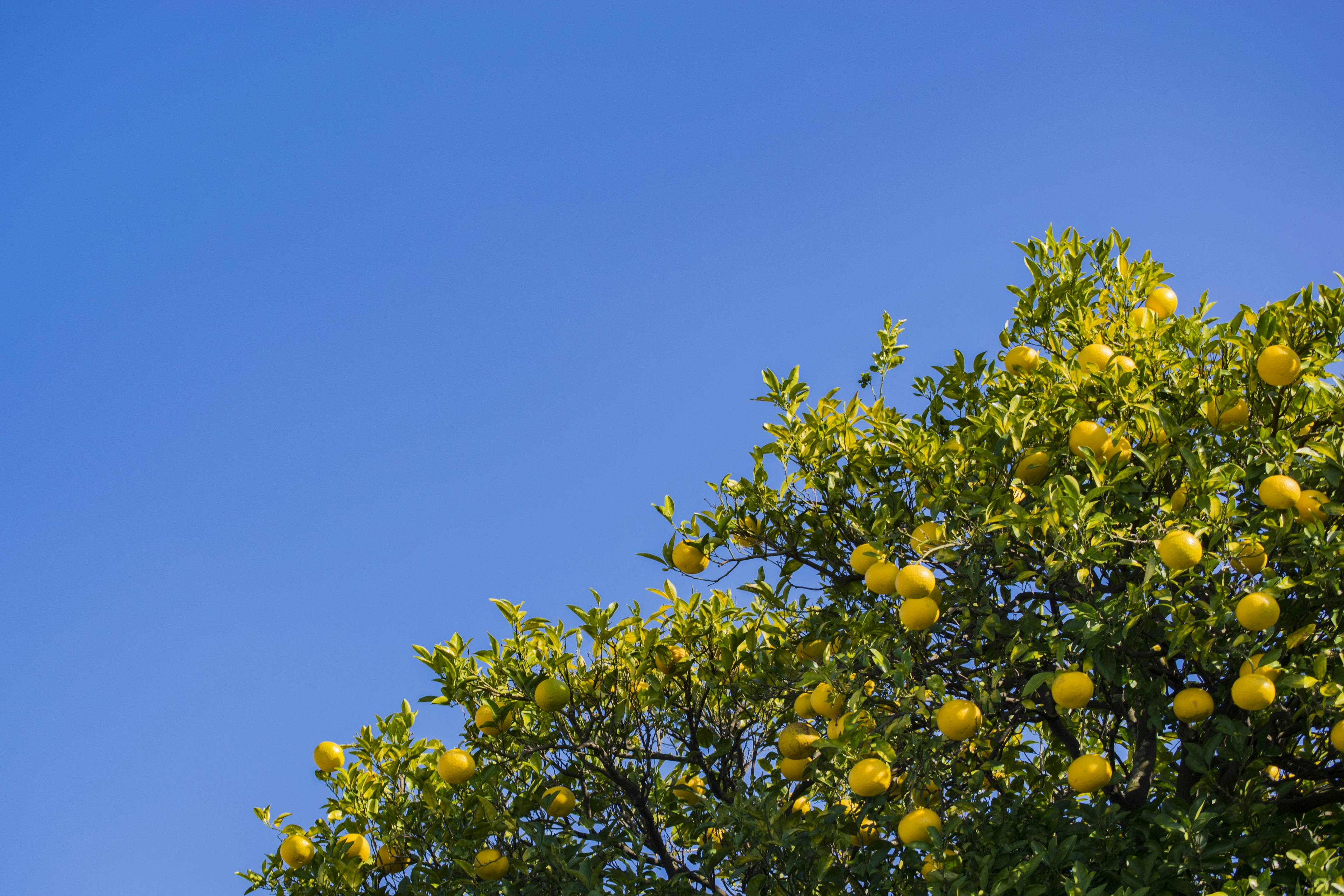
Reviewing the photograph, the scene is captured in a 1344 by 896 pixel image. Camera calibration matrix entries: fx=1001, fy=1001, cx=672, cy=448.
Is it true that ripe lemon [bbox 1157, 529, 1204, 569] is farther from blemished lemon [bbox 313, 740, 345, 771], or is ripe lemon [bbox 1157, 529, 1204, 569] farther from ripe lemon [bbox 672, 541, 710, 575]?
blemished lemon [bbox 313, 740, 345, 771]

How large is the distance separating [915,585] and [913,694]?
0.39m

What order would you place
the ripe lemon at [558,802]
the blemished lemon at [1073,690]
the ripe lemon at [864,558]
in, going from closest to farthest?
the blemished lemon at [1073,690]
the ripe lemon at [864,558]
the ripe lemon at [558,802]

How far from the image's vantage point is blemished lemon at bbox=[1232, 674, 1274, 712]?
3.23m

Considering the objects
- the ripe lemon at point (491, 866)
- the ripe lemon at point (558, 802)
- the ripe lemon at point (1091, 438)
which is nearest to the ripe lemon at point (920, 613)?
the ripe lemon at point (1091, 438)

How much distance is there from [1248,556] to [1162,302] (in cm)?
161

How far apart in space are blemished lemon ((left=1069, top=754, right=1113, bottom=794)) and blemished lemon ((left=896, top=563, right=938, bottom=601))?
82 cm

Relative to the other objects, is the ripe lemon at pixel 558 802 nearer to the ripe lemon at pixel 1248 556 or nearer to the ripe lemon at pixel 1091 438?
the ripe lemon at pixel 1091 438

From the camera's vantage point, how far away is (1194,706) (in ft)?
11.6

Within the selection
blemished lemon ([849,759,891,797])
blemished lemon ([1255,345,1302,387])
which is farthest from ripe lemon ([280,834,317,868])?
blemished lemon ([1255,345,1302,387])

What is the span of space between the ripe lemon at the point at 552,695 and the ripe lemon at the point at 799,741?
3.18ft

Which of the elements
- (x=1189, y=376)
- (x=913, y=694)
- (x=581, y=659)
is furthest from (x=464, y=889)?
(x=1189, y=376)

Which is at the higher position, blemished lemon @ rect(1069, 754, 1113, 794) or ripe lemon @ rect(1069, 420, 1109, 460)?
ripe lemon @ rect(1069, 420, 1109, 460)

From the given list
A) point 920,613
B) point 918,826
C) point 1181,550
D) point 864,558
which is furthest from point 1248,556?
point 918,826

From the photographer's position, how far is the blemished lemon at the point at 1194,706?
3521 millimetres
